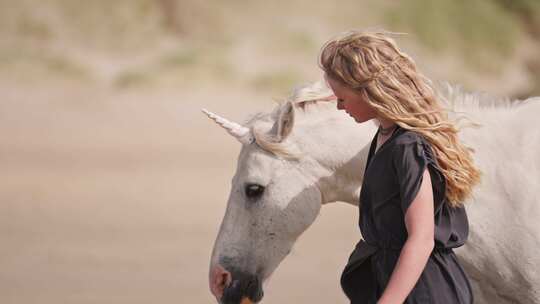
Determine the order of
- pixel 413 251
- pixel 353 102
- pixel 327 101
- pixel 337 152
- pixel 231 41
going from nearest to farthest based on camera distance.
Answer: pixel 413 251
pixel 353 102
pixel 337 152
pixel 327 101
pixel 231 41

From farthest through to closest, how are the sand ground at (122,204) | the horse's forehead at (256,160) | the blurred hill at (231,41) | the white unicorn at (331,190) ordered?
1. the blurred hill at (231,41)
2. the sand ground at (122,204)
3. the horse's forehead at (256,160)
4. the white unicorn at (331,190)

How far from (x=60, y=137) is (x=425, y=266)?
50.4 ft

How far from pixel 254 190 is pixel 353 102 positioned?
99 cm

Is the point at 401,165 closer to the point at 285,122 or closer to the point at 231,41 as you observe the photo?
the point at 285,122

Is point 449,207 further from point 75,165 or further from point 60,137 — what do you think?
point 60,137

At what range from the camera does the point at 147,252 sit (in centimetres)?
932

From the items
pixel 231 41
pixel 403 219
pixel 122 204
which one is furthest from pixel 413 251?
pixel 231 41

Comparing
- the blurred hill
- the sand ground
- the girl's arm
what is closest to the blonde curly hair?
the girl's arm

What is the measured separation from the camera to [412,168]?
2629 millimetres

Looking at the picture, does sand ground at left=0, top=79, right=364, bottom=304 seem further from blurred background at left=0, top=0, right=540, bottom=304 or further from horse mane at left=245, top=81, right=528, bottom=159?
horse mane at left=245, top=81, right=528, bottom=159

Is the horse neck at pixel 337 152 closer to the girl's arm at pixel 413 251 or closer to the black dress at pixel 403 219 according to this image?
the black dress at pixel 403 219

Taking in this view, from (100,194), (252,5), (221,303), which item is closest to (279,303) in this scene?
(221,303)

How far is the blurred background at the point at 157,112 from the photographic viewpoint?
28.0ft

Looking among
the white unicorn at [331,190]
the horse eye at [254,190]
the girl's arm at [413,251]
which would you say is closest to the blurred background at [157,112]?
the white unicorn at [331,190]
